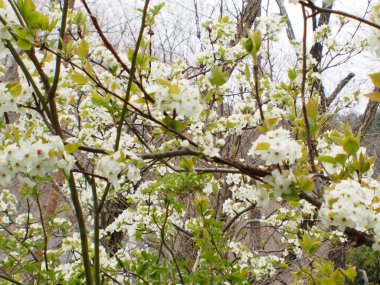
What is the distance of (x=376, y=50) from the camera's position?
1271 mm

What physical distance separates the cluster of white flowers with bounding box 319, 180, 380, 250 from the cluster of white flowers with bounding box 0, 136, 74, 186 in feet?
2.35

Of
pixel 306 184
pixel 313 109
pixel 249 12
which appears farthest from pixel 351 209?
Answer: pixel 249 12

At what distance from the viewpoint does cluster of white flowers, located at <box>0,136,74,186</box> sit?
117 cm

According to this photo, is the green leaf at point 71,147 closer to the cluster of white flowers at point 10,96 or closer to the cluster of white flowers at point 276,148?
the cluster of white flowers at point 10,96

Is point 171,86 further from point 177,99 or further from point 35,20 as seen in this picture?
point 35,20

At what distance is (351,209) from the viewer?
42.9 inches

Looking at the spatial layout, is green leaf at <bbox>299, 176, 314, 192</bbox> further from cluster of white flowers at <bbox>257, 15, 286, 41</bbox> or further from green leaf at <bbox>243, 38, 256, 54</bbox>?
cluster of white flowers at <bbox>257, 15, 286, 41</bbox>

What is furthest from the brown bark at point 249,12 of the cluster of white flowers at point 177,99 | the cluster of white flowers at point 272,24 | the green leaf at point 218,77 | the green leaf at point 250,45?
the cluster of white flowers at point 177,99

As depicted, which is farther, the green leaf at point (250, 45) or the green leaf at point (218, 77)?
the green leaf at point (218, 77)

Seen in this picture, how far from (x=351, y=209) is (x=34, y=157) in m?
0.84

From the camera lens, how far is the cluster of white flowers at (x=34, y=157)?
1.17 meters

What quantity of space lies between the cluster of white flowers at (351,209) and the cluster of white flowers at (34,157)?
28.2 inches

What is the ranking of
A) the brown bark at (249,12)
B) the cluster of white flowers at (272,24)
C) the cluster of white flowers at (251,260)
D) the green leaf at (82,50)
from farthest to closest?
the brown bark at (249,12)
the cluster of white flowers at (272,24)
the cluster of white flowers at (251,260)
the green leaf at (82,50)

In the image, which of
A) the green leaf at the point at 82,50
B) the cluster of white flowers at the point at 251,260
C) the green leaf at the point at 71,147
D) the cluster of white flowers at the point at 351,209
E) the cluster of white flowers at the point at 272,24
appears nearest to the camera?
the cluster of white flowers at the point at 351,209
